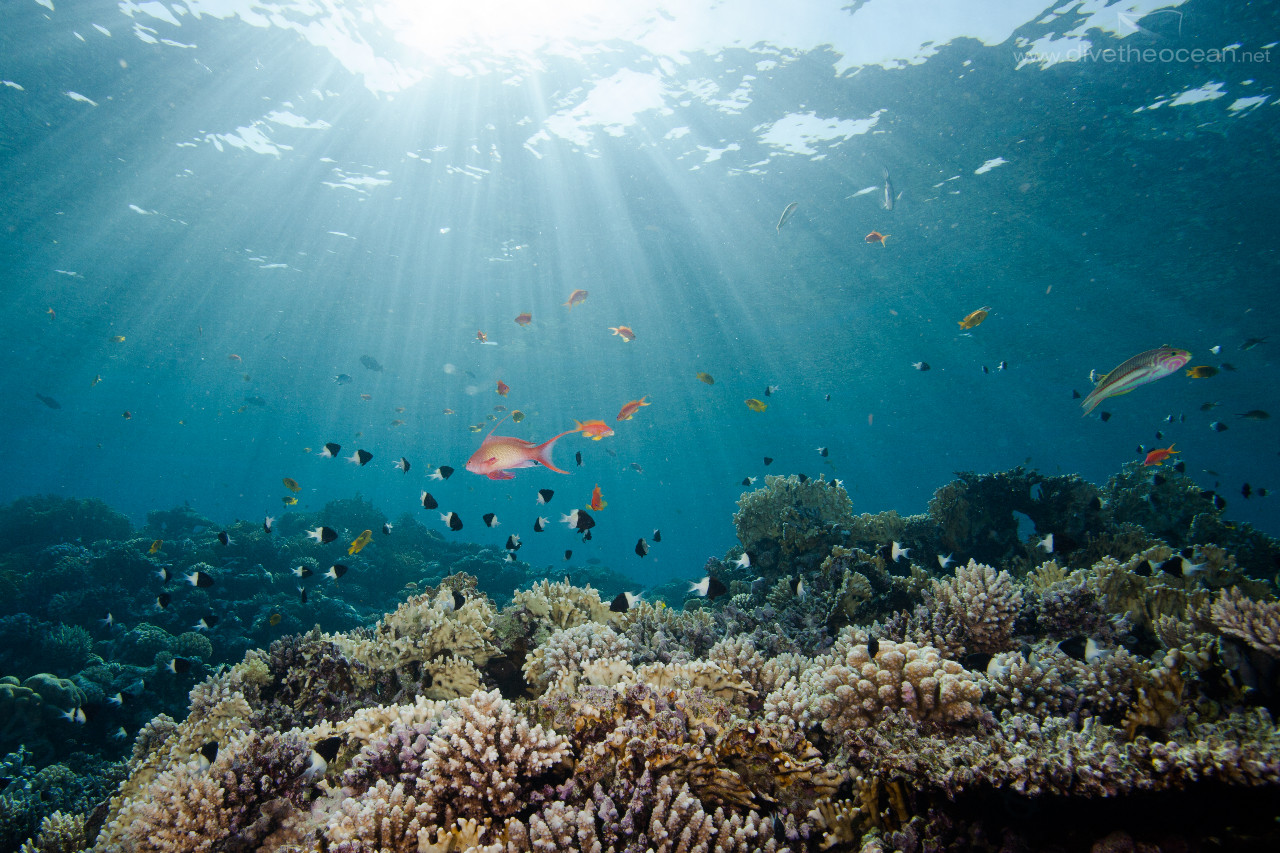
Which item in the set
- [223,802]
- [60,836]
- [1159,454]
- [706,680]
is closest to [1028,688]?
[706,680]

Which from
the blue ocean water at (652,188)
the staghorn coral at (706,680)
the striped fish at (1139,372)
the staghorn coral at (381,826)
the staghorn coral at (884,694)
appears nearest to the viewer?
the staghorn coral at (381,826)

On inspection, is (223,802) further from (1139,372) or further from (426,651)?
(1139,372)

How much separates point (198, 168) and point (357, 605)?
63.6 feet

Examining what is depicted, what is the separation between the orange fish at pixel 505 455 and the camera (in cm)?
407

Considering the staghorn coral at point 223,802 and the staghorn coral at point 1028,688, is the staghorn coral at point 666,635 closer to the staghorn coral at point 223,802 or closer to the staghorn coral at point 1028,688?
the staghorn coral at point 1028,688

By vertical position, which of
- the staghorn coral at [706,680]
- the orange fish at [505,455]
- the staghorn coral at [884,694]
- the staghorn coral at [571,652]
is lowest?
the staghorn coral at [571,652]

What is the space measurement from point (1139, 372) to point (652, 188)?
731 inches

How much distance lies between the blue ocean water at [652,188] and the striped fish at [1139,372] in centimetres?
644

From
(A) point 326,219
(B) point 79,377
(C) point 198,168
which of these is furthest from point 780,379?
(B) point 79,377

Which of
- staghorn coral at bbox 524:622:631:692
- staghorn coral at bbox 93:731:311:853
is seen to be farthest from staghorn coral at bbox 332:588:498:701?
staghorn coral at bbox 93:731:311:853

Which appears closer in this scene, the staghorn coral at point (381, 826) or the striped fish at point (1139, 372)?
the staghorn coral at point (381, 826)

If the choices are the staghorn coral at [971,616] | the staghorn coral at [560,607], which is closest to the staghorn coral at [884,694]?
the staghorn coral at [971,616]

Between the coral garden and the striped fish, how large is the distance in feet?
6.06

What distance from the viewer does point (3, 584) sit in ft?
43.9
